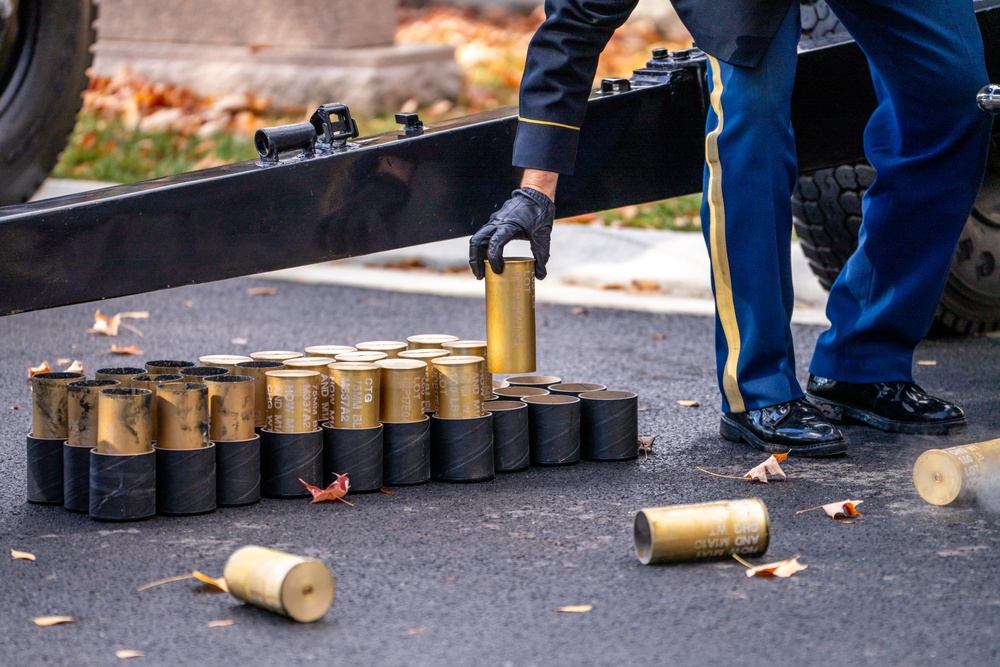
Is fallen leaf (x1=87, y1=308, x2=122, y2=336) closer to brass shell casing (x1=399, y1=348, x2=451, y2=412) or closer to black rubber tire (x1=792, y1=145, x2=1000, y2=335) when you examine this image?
brass shell casing (x1=399, y1=348, x2=451, y2=412)

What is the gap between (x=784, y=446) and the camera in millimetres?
3053

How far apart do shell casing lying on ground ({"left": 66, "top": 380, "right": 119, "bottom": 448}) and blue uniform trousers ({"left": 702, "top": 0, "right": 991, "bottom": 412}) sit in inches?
53.9

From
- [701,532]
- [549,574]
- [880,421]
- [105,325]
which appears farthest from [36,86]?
[701,532]

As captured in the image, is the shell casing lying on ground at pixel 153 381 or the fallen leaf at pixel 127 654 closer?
the fallen leaf at pixel 127 654

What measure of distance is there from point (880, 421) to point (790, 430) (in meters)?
0.34

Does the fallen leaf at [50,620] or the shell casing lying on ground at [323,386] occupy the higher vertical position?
the shell casing lying on ground at [323,386]

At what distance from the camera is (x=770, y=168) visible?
298cm

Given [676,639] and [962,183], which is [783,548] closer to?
[676,639]

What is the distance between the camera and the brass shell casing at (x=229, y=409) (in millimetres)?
2688

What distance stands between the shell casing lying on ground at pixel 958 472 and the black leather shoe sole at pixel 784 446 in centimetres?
33

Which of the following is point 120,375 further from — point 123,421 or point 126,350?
point 126,350

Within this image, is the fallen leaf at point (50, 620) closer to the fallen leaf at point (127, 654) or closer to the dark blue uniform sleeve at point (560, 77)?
the fallen leaf at point (127, 654)

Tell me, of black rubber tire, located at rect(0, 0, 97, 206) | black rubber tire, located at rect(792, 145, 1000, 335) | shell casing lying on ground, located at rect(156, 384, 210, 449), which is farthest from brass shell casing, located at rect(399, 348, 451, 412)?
black rubber tire, located at rect(0, 0, 97, 206)

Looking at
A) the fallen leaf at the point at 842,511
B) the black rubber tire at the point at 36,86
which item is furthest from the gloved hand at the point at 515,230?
the black rubber tire at the point at 36,86
